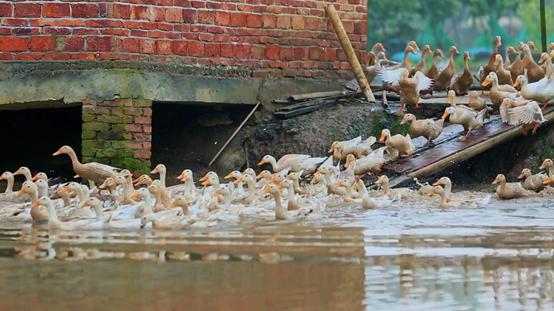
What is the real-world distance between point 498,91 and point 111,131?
4.61 m

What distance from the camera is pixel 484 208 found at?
15.7 metres

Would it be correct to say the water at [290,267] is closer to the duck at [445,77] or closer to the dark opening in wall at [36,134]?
the dark opening in wall at [36,134]

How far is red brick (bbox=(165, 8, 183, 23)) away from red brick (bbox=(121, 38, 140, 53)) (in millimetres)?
505

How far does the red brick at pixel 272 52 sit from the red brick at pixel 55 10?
2.83 meters

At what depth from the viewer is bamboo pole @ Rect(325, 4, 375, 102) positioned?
763 inches

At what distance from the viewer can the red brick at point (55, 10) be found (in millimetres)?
17141

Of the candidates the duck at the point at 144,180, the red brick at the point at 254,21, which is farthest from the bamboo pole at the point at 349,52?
the duck at the point at 144,180

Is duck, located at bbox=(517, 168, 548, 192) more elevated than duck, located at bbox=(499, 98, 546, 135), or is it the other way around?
duck, located at bbox=(499, 98, 546, 135)

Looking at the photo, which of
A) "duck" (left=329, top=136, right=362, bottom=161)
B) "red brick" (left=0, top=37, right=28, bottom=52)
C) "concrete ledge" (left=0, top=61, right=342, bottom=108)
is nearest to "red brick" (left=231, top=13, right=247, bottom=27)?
"concrete ledge" (left=0, top=61, right=342, bottom=108)

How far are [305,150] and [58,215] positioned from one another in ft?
14.9

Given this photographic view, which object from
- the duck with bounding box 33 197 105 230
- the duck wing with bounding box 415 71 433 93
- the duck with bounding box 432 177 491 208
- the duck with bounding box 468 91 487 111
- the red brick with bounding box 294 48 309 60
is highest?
the red brick with bounding box 294 48 309 60

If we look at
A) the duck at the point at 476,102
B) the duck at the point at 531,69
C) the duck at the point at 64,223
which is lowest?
the duck at the point at 64,223

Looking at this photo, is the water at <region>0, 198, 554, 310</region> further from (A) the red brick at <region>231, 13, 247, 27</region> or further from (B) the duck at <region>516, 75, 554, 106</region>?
(A) the red brick at <region>231, 13, 247, 27</region>

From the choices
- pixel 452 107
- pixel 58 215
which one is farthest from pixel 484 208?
pixel 58 215
